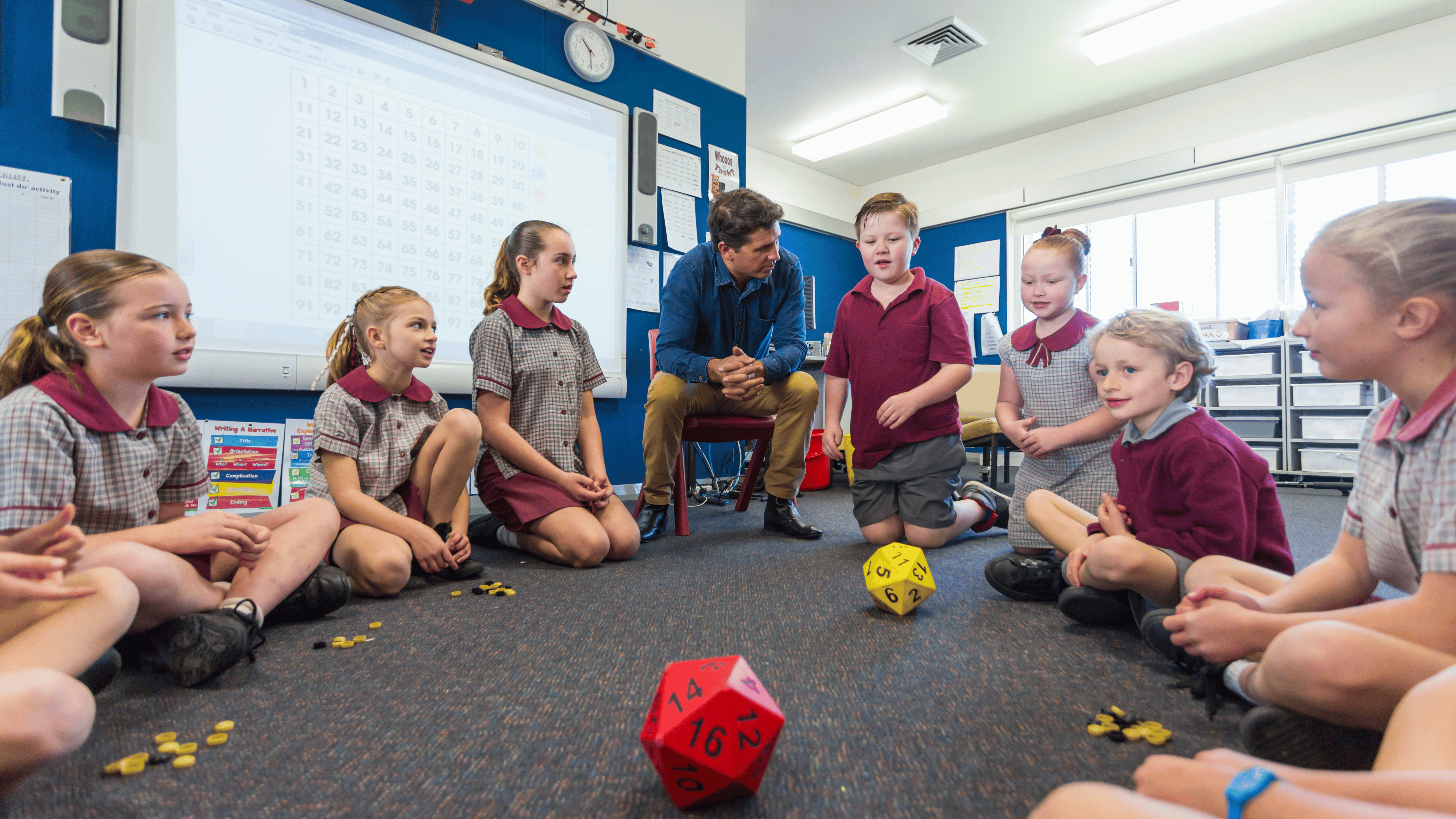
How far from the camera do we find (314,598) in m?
1.22

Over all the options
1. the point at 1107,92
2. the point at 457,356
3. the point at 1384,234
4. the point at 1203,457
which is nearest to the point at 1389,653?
the point at 1384,234

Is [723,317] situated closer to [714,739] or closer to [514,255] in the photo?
[514,255]

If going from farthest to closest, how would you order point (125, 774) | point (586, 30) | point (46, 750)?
point (586, 30) < point (125, 774) < point (46, 750)

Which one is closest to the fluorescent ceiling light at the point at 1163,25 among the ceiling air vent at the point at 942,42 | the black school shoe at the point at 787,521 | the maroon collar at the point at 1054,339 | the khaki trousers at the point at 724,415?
the ceiling air vent at the point at 942,42

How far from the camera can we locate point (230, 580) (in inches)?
45.8

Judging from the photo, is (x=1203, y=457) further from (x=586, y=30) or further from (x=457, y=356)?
(x=586, y=30)

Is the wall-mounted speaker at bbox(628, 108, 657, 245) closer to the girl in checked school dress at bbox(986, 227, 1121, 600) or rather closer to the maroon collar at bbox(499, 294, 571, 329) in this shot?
the maroon collar at bbox(499, 294, 571, 329)

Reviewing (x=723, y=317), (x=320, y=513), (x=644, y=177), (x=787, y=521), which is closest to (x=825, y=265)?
(x=644, y=177)

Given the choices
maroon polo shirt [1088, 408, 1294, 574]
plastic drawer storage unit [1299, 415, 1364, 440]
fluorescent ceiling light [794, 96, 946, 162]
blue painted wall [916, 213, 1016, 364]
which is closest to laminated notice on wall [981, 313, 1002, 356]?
blue painted wall [916, 213, 1016, 364]

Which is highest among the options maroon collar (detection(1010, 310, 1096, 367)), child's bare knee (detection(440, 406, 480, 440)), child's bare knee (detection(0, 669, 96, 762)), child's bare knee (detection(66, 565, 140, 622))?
maroon collar (detection(1010, 310, 1096, 367))

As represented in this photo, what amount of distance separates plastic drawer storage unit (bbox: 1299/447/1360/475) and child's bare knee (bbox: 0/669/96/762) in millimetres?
4771

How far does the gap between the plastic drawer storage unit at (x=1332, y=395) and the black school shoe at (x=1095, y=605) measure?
3.45 metres

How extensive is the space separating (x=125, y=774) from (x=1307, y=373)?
4927 mm

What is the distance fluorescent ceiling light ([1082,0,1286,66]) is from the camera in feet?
11.4
